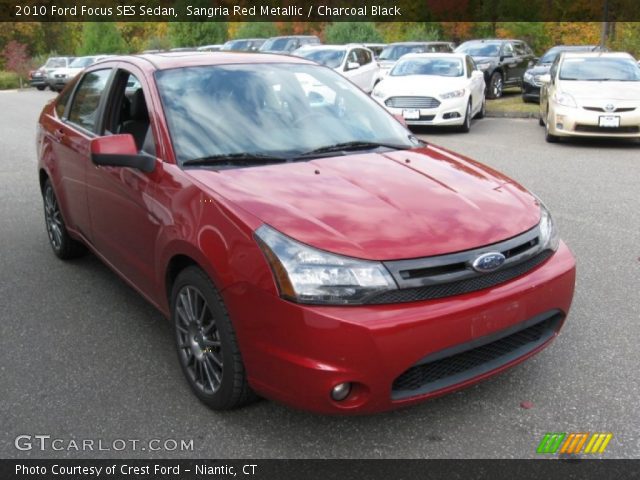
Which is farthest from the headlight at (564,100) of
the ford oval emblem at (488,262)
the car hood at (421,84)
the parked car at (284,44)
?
the parked car at (284,44)

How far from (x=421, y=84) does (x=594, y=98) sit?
11.1ft

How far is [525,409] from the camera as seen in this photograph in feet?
10.3

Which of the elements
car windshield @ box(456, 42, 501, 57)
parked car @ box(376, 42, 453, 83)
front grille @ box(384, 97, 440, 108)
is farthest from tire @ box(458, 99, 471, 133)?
parked car @ box(376, 42, 453, 83)

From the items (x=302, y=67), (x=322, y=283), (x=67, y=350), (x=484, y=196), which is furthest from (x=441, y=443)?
(x=302, y=67)

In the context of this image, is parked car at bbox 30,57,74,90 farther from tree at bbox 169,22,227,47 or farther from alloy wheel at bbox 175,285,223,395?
alloy wheel at bbox 175,285,223,395

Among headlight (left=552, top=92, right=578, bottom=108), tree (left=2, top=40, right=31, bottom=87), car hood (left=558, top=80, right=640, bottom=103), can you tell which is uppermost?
car hood (left=558, top=80, right=640, bottom=103)

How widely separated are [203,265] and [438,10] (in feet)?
148

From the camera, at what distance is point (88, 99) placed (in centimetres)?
470

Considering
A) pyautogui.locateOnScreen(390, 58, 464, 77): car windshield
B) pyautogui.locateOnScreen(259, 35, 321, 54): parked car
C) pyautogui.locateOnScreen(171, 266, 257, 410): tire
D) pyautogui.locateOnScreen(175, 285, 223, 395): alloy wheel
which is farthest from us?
pyautogui.locateOnScreen(259, 35, 321, 54): parked car

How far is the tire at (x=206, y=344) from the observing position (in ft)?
9.44

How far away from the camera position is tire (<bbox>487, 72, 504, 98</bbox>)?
1894 cm

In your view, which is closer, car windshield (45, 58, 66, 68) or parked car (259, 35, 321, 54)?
parked car (259, 35, 321, 54)
